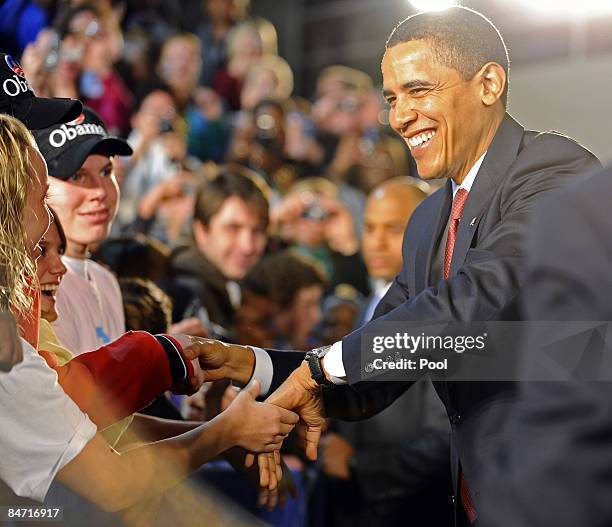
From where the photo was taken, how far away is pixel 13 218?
2.17 metres

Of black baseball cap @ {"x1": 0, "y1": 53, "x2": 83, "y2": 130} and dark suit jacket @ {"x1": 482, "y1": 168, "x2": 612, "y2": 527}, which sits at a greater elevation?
black baseball cap @ {"x1": 0, "y1": 53, "x2": 83, "y2": 130}

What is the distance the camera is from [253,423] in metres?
2.71

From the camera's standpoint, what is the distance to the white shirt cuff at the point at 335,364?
265cm

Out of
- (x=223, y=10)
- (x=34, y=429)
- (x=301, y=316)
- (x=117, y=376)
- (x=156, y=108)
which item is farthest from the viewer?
(x=223, y=10)

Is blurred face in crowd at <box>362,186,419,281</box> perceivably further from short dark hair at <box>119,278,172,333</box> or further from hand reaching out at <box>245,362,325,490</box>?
hand reaching out at <box>245,362,325,490</box>

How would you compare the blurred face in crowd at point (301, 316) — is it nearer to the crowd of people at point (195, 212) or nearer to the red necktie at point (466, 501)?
the crowd of people at point (195, 212)

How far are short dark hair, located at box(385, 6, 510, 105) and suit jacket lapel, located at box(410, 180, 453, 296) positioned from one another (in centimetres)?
37

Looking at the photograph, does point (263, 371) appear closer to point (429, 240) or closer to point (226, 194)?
point (429, 240)

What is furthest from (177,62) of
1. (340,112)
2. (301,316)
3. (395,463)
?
(395,463)

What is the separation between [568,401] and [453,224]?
60.5 inches

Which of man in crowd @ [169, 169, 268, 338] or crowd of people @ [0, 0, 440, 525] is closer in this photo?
crowd of people @ [0, 0, 440, 525]

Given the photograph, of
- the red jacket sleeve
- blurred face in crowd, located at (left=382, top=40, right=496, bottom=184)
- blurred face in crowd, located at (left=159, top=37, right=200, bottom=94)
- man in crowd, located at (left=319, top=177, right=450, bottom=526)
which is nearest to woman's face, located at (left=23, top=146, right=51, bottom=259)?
the red jacket sleeve

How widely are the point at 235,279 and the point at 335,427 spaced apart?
3.44ft

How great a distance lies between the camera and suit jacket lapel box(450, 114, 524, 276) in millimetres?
2641
